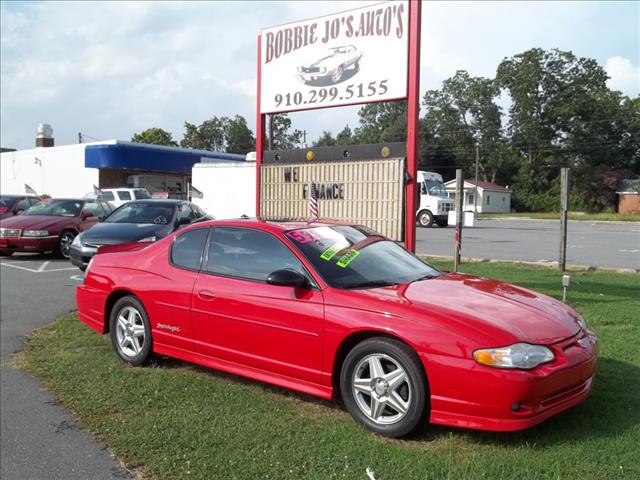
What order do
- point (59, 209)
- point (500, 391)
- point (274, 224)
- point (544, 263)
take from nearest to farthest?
point (500, 391) < point (274, 224) < point (544, 263) < point (59, 209)

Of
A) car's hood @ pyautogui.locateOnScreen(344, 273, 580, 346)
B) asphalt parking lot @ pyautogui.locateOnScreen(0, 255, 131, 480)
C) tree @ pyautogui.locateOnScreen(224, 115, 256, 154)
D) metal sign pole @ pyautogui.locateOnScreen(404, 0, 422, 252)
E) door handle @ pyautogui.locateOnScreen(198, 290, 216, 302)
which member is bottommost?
asphalt parking lot @ pyautogui.locateOnScreen(0, 255, 131, 480)

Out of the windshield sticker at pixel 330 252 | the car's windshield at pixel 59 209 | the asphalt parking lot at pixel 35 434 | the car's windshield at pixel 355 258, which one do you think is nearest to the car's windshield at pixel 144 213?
the car's windshield at pixel 59 209

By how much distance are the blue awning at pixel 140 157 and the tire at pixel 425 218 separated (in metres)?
14.5

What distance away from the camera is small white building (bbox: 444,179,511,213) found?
6388cm

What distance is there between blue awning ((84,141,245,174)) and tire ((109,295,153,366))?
2937 cm

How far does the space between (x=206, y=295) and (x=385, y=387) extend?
178cm

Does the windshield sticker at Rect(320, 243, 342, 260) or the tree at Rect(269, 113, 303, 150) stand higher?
the tree at Rect(269, 113, 303, 150)

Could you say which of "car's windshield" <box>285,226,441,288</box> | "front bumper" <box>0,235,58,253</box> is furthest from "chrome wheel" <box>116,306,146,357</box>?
"front bumper" <box>0,235,58,253</box>

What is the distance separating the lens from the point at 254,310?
4.41 meters

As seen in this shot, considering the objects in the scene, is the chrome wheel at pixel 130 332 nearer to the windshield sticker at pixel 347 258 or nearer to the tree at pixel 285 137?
the windshield sticker at pixel 347 258

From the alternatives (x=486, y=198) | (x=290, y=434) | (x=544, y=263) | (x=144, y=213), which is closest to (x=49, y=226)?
(x=144, y=213)

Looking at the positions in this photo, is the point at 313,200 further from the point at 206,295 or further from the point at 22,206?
the point at 22,206

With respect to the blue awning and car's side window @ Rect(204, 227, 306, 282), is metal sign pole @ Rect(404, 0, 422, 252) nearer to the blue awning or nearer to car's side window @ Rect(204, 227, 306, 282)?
car's side window @ Rect(204, 227, 306, 282)

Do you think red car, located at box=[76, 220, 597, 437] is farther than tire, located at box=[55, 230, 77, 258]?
No
